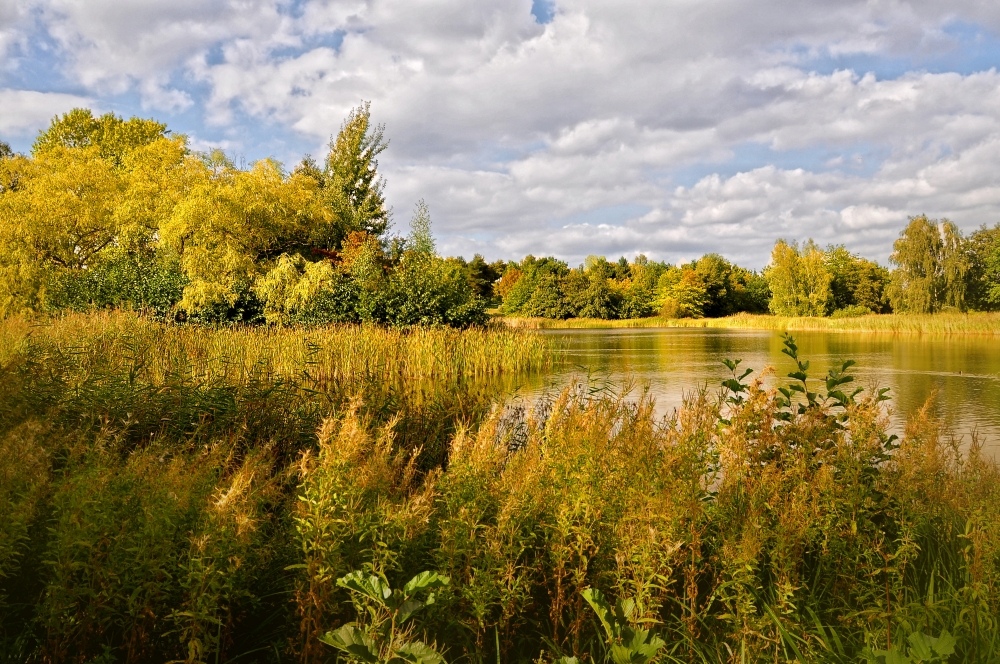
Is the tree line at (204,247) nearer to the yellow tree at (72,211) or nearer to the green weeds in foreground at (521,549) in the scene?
the yellow tree at (72,211)

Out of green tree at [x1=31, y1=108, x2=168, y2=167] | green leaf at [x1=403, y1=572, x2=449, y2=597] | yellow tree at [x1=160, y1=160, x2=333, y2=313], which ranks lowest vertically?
green leaf at [x1=403, y1=572, x2=449, y2=597]

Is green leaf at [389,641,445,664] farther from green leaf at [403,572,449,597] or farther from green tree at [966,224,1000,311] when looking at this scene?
green tree at [966,224,1000,311]

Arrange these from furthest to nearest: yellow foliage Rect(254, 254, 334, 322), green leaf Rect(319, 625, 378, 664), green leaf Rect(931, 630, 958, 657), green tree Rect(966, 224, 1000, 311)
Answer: green tree Rect(966, 224, 1000, 311) → yellow foliage Rect(254, 254, 334, 322) → green leaf Rect(931, 630, 958, 657) → green leaf Rect(319, 625, 378, 664)

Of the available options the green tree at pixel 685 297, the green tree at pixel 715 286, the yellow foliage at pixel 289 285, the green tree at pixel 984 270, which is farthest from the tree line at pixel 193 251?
the green tree at pixel 715 286

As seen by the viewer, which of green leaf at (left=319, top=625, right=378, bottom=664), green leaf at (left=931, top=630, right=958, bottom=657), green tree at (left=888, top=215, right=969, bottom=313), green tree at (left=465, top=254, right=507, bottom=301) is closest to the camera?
green leaf at (left=319, top=625, right=378, bottom=664)

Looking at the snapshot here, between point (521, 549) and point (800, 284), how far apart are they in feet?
217

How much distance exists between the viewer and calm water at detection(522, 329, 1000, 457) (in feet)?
38.4

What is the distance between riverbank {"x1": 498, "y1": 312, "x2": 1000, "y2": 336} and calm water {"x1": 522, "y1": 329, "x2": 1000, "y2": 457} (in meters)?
3.88

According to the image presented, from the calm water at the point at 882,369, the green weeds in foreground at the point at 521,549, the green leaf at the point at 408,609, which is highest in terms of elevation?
the green leaf at the point at 408,609

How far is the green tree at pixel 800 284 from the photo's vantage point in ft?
202

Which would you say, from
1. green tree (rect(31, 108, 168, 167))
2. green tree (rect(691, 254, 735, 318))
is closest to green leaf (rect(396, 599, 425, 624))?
green tree (rect(31, 108, 168, 167))

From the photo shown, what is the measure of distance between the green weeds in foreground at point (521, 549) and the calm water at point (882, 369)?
7.67 feet

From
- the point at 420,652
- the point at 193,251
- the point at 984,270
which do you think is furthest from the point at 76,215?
the point at 984,270

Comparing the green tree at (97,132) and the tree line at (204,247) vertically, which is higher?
the green tree at (97,132)
